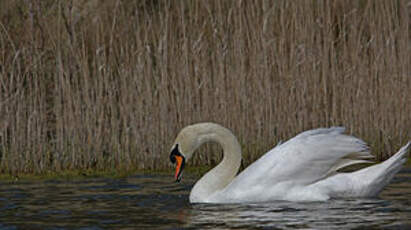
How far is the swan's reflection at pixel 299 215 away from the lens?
696cm

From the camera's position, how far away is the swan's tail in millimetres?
8062

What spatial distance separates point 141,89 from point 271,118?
64.1 inches

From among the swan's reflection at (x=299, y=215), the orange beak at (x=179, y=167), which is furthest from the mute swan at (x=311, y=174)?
the orange beak at (x=179, y=167)

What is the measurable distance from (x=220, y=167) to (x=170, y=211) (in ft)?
2.99

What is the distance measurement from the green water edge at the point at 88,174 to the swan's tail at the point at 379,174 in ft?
10.2

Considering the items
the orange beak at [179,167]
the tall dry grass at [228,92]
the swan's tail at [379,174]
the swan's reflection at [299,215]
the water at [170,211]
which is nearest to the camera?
the swan's reflection at [299,215]

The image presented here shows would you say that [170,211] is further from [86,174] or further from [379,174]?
[86,174]

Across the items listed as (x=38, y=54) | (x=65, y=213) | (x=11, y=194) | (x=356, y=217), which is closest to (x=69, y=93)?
(x=38, y=54)

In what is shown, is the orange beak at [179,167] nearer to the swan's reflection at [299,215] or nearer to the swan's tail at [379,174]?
the swan's reflection at [299,215]

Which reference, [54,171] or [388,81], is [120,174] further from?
[388,81]

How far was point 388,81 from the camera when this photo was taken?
11.6m

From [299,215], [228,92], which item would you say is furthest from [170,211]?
[228,92]

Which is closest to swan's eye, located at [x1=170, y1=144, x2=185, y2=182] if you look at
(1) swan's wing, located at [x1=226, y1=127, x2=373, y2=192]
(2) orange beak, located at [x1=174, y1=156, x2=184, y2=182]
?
(2) orange beak, located at [x1=174, y1=156, x2=184, y2=182]

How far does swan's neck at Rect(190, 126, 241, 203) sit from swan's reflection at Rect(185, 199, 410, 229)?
0.71ft
